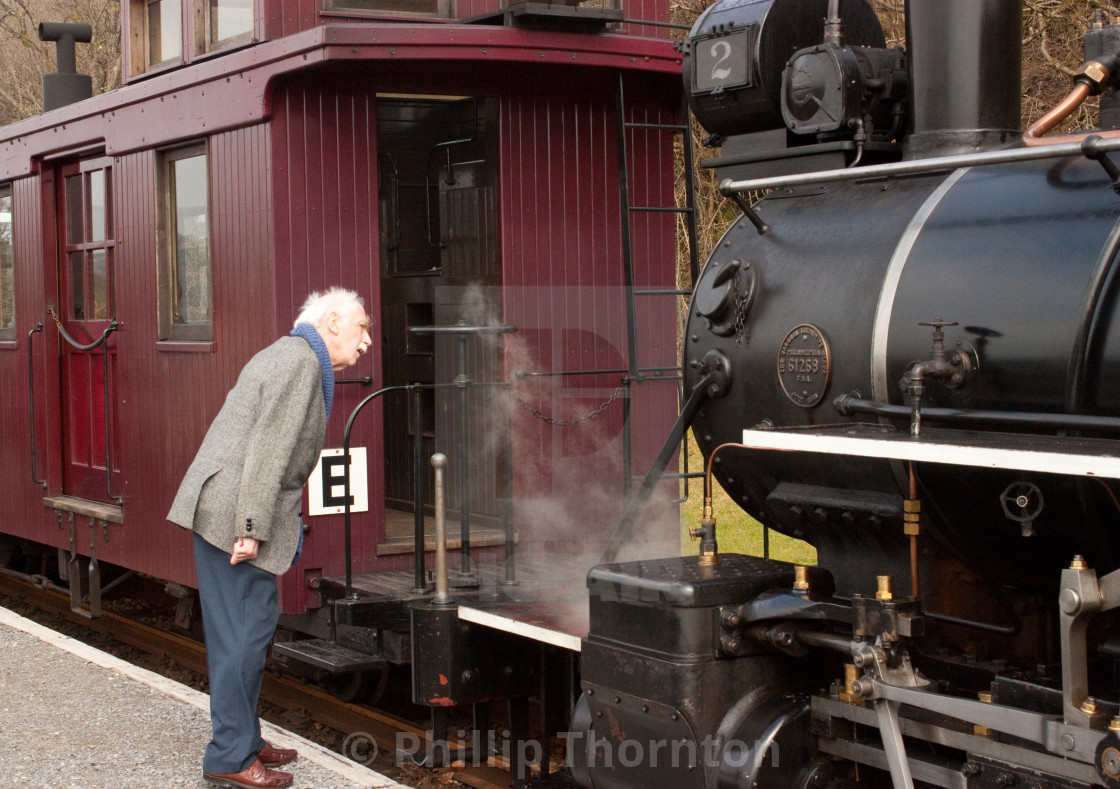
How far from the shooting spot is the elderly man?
4090 mm

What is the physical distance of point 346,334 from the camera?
14.1 ft

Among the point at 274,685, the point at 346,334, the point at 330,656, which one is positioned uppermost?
the point at 346,334

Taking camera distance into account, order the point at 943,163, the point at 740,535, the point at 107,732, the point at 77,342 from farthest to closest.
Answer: the point at 740,535 < the point at 77,342 < the point at 107,732 < the point at 943,163

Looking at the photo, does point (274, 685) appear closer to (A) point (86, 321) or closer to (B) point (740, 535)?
(A) point (86, 321)

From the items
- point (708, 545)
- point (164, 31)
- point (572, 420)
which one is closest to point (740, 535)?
point (572, 420)

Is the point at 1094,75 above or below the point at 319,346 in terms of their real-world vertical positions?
above

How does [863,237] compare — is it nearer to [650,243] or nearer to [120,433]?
[650,243]

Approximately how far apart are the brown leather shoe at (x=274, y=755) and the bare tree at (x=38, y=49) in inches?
679

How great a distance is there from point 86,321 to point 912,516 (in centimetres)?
572

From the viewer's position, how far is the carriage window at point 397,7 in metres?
5.81

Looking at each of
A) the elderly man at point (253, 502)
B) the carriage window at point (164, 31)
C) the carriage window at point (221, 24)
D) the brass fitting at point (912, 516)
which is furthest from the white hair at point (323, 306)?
the carriage window at point (164, 31)

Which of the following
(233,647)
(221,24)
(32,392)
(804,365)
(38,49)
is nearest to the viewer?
(804,365)

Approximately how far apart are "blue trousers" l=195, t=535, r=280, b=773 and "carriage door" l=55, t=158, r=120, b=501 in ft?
10.6

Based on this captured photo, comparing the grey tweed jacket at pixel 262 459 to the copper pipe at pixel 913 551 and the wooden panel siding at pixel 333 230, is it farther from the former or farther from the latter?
the copper pipe at pixel 913 551
